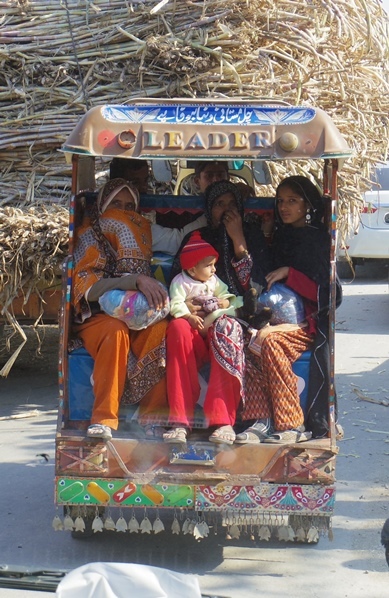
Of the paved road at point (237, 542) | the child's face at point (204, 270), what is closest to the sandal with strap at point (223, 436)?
the paved road at point (237, 542)

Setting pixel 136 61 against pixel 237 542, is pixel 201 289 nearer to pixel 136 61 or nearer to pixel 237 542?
pixel 237 542

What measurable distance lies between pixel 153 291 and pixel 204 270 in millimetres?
318

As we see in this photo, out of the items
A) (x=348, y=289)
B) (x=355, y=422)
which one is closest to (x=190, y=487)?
(x=355, y=422)

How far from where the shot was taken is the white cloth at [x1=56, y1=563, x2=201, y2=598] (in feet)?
7.38

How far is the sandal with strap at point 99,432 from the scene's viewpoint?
388 cm

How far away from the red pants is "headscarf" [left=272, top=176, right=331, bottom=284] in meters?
0.67

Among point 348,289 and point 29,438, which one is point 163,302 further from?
point 348,289

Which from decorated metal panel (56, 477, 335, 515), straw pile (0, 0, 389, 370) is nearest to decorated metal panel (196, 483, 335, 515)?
decorated metal panel (56, 477, 335, 515)

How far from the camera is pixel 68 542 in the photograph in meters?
4.32

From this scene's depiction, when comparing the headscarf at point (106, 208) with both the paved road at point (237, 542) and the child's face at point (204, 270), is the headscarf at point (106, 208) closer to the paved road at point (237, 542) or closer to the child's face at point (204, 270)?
the child's face at point (204, 270)

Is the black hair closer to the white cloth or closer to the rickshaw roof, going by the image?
the rickshaw roof

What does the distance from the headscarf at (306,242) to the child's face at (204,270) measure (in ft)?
1.35

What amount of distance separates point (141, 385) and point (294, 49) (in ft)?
10.5

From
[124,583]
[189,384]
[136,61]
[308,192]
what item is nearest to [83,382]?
[189,384]
